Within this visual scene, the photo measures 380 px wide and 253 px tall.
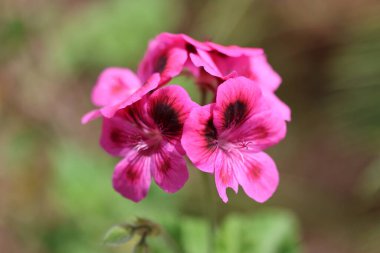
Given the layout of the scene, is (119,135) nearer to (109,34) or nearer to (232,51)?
(232,51)

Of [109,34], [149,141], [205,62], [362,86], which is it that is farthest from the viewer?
[109,34]

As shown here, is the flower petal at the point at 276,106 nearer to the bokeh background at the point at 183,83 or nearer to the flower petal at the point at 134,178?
the flower petal at the point at 134,178

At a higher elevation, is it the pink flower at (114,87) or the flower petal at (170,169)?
the flower petal at (170,169)

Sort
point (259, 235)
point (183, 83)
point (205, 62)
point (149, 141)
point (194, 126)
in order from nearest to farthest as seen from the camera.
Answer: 1. point (194, 126)
2. point (205, 62)
3. point (149, 141)
4. point (259, 235)
5. point (183, 83)

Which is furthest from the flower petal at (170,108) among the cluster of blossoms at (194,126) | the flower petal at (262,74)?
the flower petal at (262,74)

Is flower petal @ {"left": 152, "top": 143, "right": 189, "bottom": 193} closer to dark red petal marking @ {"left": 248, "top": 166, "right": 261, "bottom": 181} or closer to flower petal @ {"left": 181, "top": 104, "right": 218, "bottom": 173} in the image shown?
flower petal @ {"left": 181, "top": 104, "right": 218, "bottom": 173}

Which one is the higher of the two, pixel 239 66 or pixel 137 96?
pixel 239 66

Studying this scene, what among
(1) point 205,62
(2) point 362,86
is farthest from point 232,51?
(2) point 362,86
